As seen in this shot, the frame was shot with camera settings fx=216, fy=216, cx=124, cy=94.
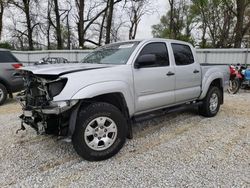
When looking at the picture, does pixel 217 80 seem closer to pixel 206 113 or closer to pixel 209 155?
pixel 206 113

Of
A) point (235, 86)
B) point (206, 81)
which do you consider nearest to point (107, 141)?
point (206, 81)

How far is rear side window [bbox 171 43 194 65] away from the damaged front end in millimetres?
2469

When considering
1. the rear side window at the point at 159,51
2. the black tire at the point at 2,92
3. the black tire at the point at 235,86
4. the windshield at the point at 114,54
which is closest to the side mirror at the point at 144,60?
the windshield at the point at 114,54

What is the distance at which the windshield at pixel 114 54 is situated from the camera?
3.69 metres

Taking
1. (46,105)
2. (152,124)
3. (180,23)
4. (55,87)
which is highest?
(180,23)

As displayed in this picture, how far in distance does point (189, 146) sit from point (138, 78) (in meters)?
1.43

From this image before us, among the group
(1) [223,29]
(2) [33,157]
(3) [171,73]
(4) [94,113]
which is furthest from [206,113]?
(1) [223,29]

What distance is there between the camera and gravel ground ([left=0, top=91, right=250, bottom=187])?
106 inches

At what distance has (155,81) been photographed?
3.79 m

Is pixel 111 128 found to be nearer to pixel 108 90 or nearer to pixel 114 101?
pixel 114 101

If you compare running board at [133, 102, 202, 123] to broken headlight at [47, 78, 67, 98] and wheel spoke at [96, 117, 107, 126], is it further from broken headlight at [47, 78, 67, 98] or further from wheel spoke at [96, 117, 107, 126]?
broken headlight at [47, 78, 67, 98]

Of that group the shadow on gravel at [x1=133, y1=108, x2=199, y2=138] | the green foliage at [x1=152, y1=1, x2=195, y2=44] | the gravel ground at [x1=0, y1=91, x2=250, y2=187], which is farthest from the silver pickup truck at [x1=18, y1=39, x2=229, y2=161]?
the green foliage at [x1=152, y1=1, x2=195, y2=44]

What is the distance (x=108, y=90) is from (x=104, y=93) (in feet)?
0.24

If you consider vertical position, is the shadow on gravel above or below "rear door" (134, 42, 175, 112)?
below
